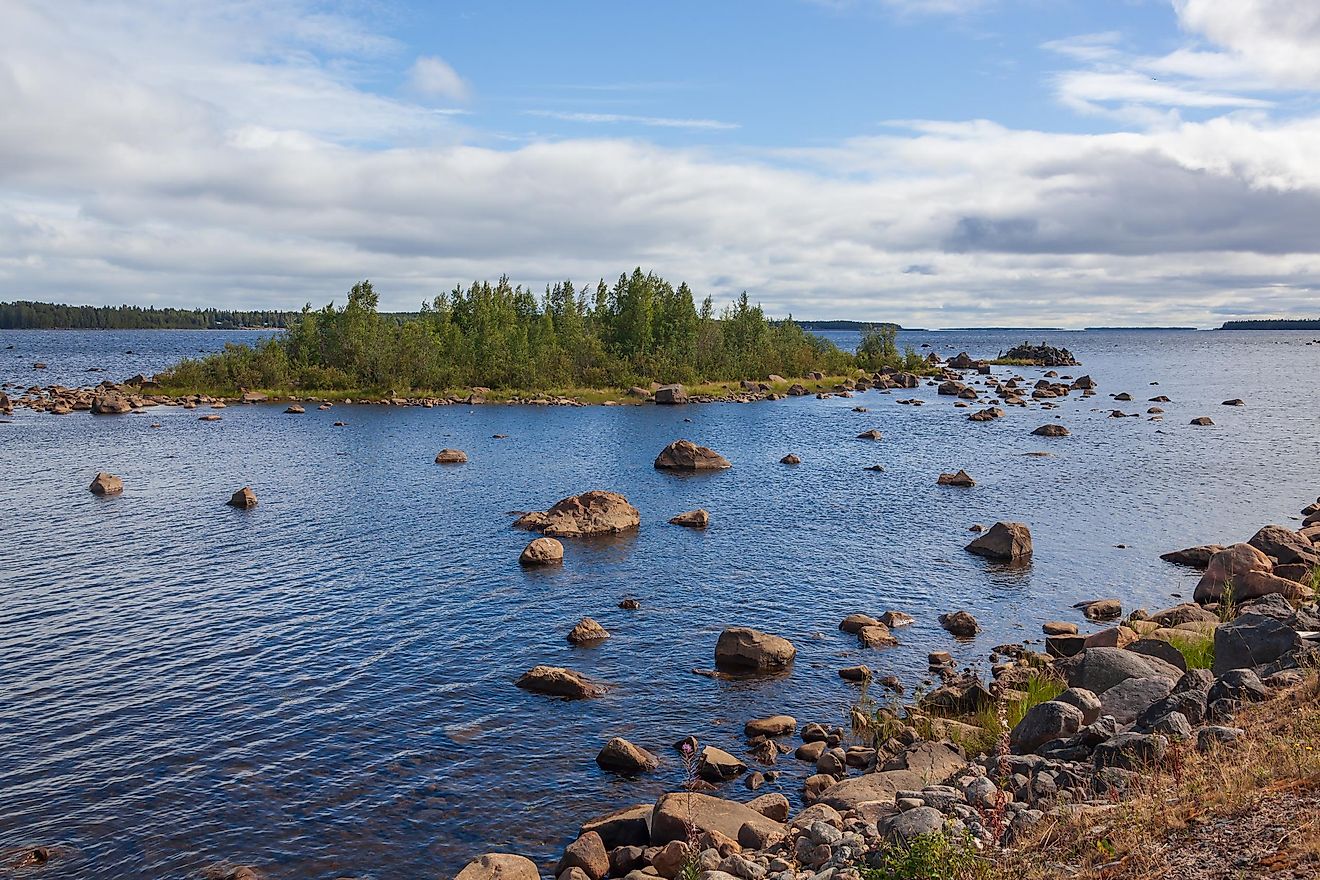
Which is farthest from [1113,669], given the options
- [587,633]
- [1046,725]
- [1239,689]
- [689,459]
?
[689,459]

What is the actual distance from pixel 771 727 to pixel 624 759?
477cm

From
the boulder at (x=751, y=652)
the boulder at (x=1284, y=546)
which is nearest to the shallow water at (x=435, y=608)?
the boulder at (x=751, y=652)

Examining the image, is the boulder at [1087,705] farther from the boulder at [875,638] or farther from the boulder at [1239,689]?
the boulder at [875,638]

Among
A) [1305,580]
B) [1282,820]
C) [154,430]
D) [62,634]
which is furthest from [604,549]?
[154,430]

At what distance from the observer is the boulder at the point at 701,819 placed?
727 inches

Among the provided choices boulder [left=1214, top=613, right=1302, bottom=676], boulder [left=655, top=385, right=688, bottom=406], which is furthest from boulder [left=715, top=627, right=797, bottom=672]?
boulder [left=655, top=385, right=688, bottom=406]

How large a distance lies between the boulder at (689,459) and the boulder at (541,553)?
31026 mm

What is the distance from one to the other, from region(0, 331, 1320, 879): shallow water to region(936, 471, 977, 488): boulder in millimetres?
1461

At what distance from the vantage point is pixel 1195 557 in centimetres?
4416

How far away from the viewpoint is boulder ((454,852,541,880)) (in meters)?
17.4

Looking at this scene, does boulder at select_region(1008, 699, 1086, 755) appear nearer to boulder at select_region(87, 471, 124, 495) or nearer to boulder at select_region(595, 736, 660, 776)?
boulder at select_region(595, 736, 660, 776)

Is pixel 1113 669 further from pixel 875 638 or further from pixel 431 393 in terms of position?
pixel 431 393

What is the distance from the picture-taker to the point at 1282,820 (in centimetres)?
1230

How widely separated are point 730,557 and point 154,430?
77885mm
